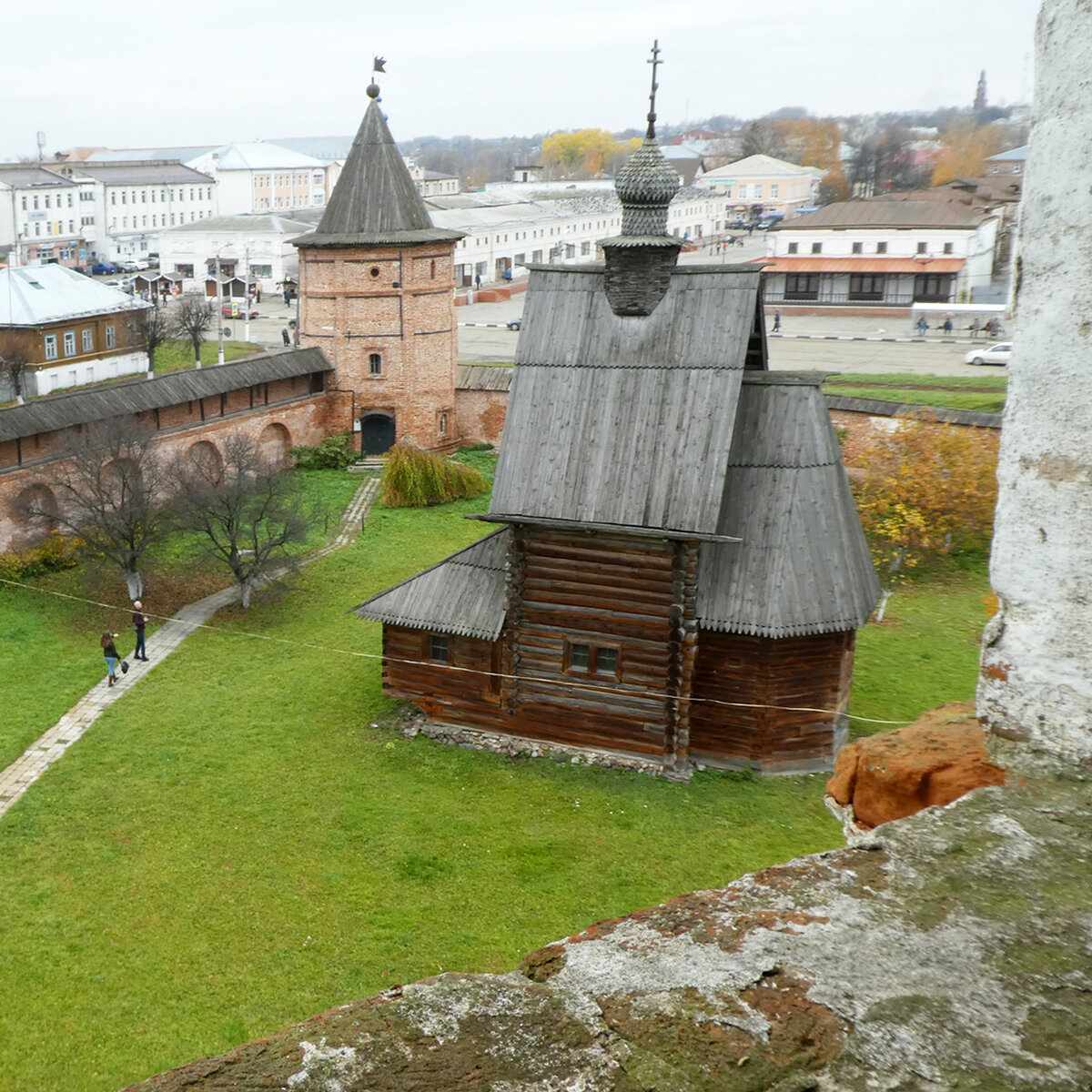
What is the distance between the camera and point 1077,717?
3623 mm

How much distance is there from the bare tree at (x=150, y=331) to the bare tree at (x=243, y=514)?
16764mm

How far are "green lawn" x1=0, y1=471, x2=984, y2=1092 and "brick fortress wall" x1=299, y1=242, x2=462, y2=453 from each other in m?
15.8

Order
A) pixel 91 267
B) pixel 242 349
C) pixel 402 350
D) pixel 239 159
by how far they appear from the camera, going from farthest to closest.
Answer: pixel 239 159, pixel 91 267, pixel 242 349, pixel 402 350

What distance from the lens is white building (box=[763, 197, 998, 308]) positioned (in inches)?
2216

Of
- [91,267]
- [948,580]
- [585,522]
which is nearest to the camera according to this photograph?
[585,522]

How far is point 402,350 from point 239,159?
72.2m

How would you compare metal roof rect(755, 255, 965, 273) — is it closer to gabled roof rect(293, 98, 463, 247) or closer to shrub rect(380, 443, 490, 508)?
gabled roof rect(293, 98, 463, 247)

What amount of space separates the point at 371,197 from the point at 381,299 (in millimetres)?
2945

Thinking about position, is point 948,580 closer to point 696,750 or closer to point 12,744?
point 696,750

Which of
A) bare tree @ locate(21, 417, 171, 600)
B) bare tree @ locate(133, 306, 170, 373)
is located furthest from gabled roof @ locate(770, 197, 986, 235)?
bare tree @ locate(21, 417, 171, 600)

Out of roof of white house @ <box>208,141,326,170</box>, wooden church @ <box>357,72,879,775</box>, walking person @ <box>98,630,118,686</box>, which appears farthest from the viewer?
roof of white house @ <box>208,141,326,170</box>

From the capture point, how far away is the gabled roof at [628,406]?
49.8ft

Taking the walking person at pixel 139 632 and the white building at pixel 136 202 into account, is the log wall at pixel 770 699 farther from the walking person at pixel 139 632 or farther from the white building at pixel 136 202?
the white building at pixel 136 202

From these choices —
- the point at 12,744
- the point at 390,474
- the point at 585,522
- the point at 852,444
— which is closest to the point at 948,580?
the point at 852,444
